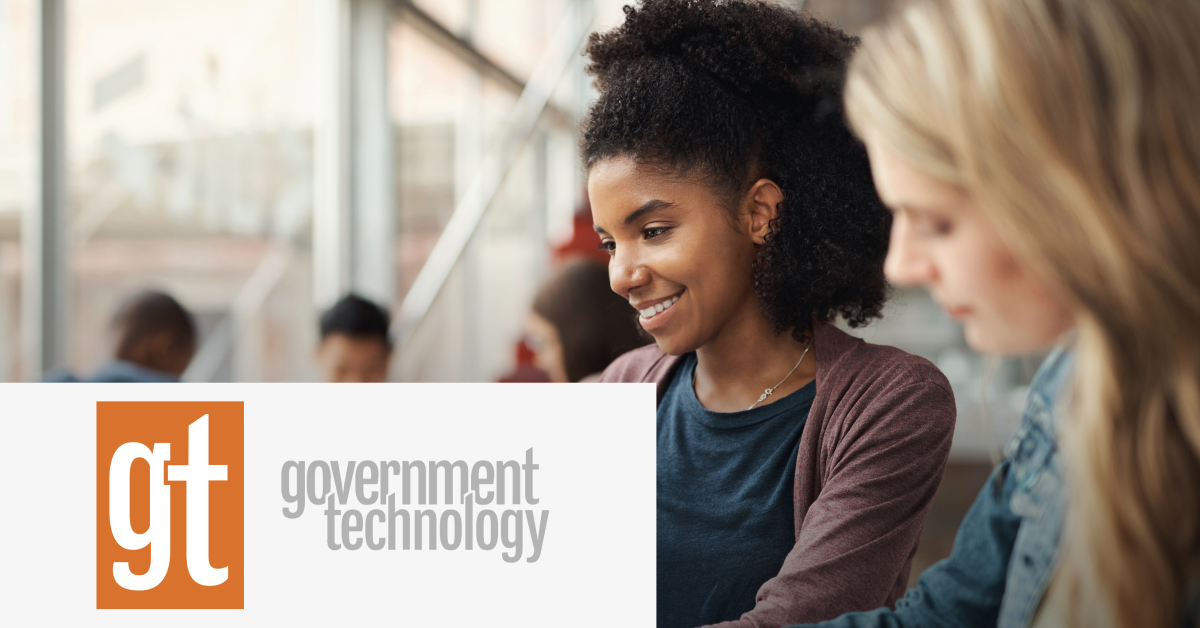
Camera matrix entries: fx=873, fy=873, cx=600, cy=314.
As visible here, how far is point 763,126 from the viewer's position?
2.89ft

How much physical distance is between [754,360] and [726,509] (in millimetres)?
168

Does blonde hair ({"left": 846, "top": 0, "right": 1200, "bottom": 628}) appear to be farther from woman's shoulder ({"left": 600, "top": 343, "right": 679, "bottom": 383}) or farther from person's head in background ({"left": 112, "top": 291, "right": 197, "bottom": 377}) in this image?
person's head in background ({"left": 112, "top": 291, "right": 197, "bottom": 377})

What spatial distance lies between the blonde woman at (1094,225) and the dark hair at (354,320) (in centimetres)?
195

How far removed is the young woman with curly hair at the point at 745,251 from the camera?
0.84 metres

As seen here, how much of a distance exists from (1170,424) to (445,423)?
1.85 ft

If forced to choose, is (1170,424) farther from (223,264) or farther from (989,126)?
(223,264)

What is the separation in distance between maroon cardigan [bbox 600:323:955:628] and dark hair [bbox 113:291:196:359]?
2.04 meters

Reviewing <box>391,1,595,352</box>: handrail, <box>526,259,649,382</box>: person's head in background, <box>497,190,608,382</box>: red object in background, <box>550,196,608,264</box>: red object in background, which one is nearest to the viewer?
<box>526,259,649,382</box>: person's head in background

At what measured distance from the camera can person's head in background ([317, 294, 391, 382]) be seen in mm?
2354

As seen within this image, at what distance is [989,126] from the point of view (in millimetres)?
559

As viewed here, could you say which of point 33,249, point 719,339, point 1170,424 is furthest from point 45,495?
point 33,249

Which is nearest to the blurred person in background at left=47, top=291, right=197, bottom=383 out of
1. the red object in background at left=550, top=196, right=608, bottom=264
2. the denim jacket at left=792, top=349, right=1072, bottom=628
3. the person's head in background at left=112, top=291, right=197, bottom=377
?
the person's head in background at left=112, top=291, right=197, bottom=377

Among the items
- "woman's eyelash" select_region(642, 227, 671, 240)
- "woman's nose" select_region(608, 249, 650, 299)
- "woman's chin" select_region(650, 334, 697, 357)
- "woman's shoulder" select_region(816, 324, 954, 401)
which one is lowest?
"woman's shoulder" select_region(816, 324, 954, 401)

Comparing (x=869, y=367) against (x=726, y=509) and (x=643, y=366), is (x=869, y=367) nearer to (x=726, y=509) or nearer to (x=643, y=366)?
(x=726, y=509)
